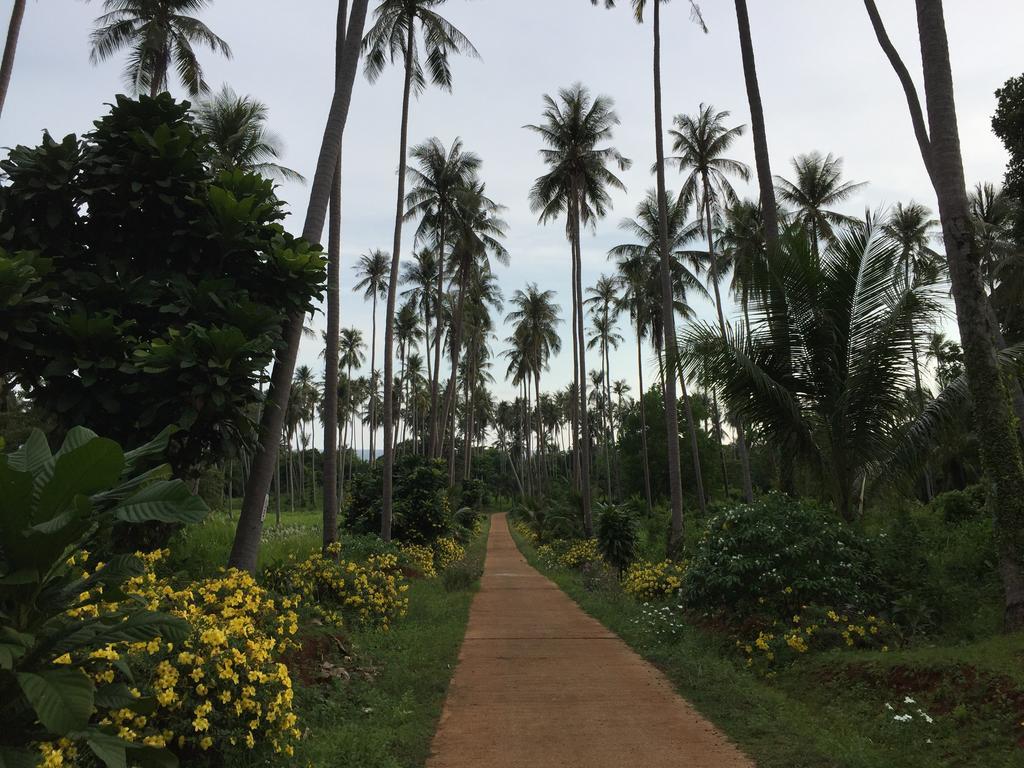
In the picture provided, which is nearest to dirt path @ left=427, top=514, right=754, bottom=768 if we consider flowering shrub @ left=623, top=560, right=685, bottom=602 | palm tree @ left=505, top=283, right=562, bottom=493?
flowering shrub @ left=623, top=560, right=685, bottom=602

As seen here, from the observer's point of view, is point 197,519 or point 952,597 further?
point 952,597

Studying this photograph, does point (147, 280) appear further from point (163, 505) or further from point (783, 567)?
point (783, 567)

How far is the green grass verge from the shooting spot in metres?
4.49

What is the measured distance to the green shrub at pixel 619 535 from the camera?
1616 cm

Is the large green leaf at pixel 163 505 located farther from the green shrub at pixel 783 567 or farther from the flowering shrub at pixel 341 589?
the green shrub at pixel 783 567

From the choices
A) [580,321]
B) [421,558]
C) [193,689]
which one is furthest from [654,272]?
[193,689]

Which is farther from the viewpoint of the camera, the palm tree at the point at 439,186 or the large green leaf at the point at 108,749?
the palm tree at the point at 439,186

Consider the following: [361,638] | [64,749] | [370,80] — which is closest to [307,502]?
[370,80]

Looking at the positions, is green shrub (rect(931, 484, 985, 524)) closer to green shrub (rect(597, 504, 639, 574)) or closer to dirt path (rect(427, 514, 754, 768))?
green shrub (rect(597, 504, 639, 574))

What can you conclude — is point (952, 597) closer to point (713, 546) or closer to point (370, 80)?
point (713, 546)

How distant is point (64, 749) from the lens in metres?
3.01

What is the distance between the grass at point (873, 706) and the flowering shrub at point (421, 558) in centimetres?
977

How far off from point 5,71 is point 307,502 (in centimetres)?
6458

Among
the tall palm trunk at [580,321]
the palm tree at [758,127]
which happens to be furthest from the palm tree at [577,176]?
the palm tree at [758,127]
